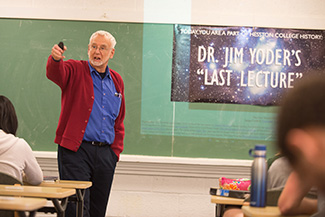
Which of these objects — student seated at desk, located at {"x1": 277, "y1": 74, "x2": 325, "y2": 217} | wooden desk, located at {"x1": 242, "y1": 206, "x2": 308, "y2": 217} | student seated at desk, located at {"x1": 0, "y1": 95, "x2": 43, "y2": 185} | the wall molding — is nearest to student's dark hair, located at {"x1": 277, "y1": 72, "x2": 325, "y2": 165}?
student seated at desk, located at {"x1": 277, "y1": 74, "x2": 325, "y2": 217}

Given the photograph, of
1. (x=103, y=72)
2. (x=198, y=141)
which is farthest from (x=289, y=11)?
(x=103, y=72)

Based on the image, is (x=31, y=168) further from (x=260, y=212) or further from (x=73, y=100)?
(x=260, y=212)

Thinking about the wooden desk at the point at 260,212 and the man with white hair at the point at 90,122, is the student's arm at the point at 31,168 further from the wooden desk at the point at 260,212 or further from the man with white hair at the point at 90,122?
the wooden desk at the point at 260,212

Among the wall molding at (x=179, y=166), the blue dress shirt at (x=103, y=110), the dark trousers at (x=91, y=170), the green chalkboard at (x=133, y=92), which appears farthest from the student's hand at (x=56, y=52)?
the wall molding at (x=179, y=166)

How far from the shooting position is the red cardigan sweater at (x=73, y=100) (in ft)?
10.5

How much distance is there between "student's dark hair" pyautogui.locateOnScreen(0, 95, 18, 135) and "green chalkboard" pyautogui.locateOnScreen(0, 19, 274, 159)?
2156 mm

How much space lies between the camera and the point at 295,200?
1397 mm

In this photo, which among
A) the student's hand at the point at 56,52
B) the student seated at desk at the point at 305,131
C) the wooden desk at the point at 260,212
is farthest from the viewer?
the student's hand at the point at 56,52

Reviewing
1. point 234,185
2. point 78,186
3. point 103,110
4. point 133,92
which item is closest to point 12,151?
point 78,186

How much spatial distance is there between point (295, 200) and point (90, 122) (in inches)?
85.4

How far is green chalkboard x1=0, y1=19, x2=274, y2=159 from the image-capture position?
15.5 ft

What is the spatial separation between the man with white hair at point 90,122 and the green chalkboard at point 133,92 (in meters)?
1.18

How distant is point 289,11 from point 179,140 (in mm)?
1771

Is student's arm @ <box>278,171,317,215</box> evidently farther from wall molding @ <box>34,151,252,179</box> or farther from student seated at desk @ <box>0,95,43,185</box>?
wall molding @ <box>34,151,252,179</box>
